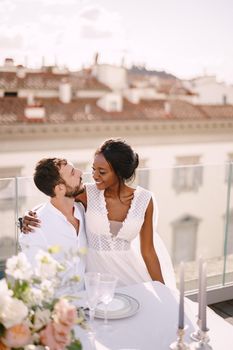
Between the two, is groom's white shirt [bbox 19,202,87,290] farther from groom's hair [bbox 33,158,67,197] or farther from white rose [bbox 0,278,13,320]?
white rose [bbox 0,278,13,320]

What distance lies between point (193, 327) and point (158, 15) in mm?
29446

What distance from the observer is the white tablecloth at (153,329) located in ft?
4.57

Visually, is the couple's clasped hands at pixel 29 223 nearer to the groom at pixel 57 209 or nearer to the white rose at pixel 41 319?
the groom at pixel 57 209

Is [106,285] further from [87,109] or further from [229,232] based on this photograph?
[87,109]

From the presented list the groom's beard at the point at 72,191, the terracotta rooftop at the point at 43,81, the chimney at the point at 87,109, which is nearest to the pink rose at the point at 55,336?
the groom's beard at the point at 72,191

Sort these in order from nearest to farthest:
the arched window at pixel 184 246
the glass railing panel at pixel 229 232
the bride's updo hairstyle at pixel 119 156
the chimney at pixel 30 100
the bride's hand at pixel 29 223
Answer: the bride's hand at pixel 29 223
the bride's updo hairstyle at pixel 119 156
the glass railing panel at pixel 229 232
the arched window at pixel 184 246
the chimney at pixel 30 100

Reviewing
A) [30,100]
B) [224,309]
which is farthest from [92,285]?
[30,100]

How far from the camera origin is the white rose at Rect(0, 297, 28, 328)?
3.07 feet

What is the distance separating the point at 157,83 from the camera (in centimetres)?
2662

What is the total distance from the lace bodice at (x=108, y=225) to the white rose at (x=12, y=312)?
4.06ft

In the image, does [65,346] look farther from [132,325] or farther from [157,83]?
[157,83]

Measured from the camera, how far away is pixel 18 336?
944 millimetres

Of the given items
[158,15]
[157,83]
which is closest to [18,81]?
[157,83]

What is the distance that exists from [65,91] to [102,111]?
191 cm
